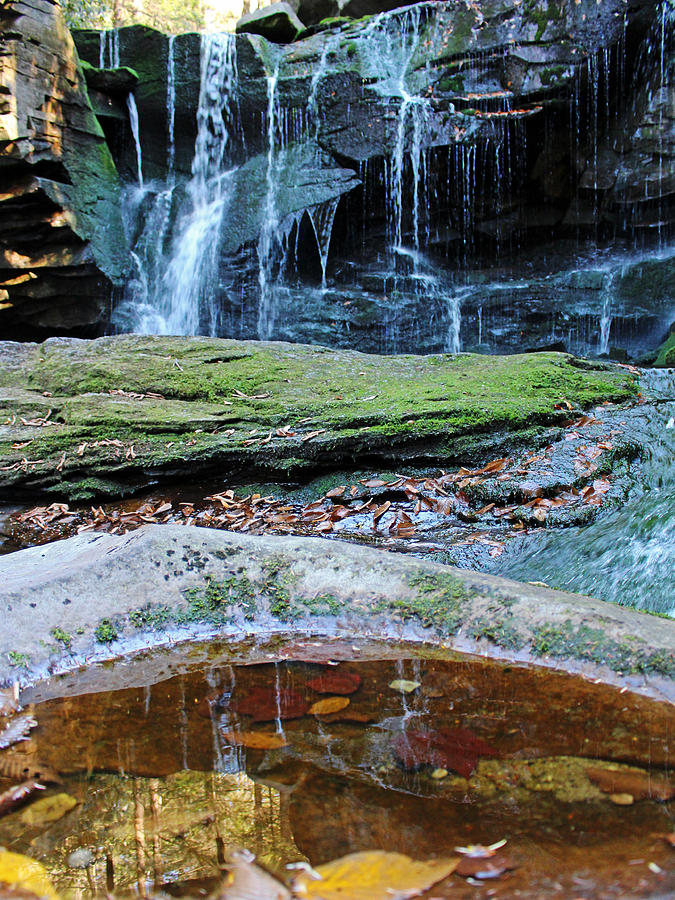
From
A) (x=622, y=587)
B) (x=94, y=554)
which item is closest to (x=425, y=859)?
(x=94, y=554)

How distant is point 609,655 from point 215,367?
486cm

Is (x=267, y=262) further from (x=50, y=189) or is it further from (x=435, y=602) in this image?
(x=435, y=602)

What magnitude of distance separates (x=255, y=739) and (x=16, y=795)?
0.55 m

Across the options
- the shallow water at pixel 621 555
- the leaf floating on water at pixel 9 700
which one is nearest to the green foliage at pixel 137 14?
the shallow water at pixel 621 555

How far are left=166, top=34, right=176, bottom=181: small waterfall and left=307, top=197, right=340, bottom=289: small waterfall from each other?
3.66 m

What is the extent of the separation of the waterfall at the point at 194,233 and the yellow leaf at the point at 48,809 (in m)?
10.6

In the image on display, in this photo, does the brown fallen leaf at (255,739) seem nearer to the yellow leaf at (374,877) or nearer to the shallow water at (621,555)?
the yellow leaf at (374,877)

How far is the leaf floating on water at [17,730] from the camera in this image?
1.70 metres

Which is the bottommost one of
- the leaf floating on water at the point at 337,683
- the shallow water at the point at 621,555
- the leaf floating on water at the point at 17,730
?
the shallow water at the point at 621,555

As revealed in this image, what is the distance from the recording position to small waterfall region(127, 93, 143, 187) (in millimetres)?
12820

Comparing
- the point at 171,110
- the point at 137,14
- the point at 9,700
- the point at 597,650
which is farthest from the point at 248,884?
the point at 137,14

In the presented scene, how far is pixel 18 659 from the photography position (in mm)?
1974

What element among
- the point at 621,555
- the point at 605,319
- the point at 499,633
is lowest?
the point at 621,555

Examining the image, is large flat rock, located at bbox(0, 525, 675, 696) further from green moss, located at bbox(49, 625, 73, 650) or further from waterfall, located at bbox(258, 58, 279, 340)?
waterfall, located at bbox(258, 58, 279, 340)
